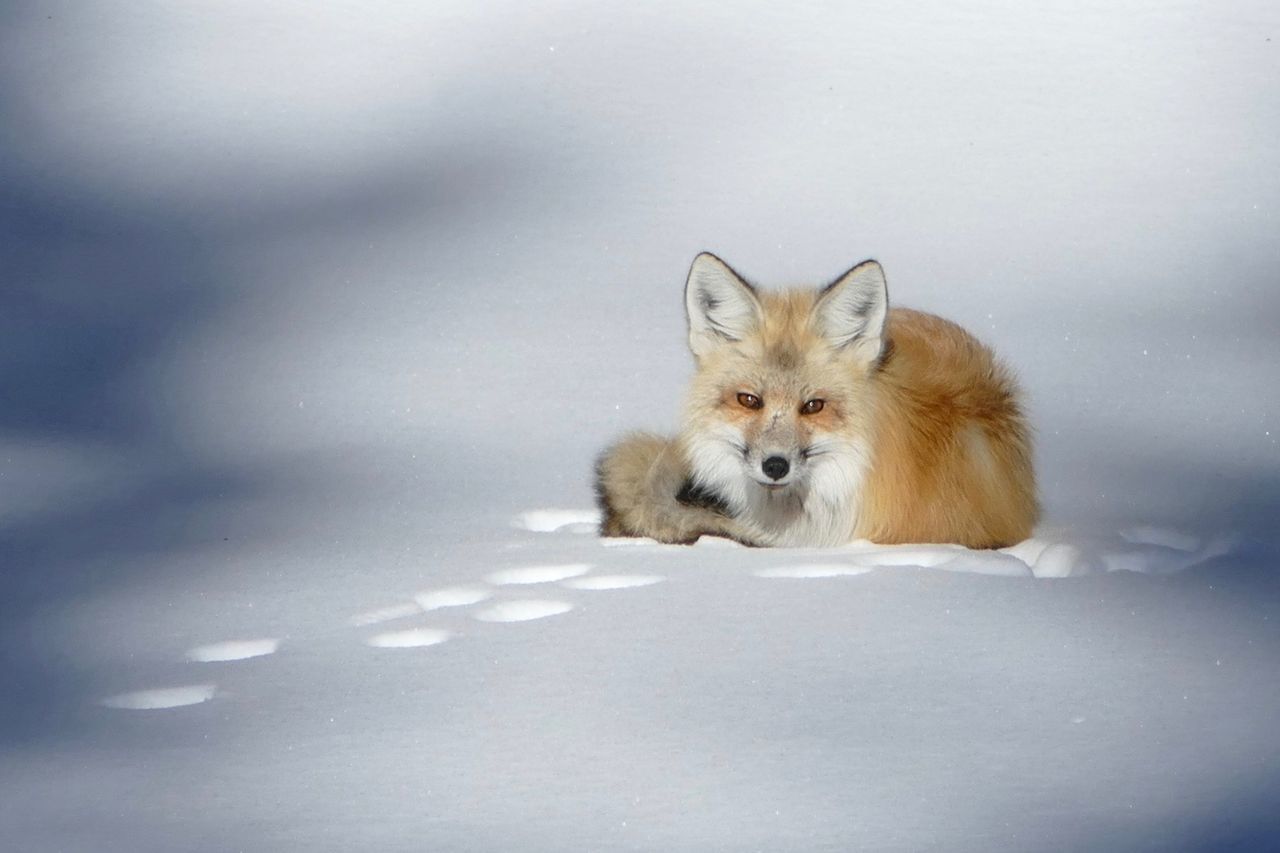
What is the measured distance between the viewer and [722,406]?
4.06m

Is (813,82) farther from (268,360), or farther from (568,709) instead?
(568,709)

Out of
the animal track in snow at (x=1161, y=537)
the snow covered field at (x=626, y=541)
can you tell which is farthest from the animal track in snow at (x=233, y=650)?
the animal track in snow at (x=1161, y=537)

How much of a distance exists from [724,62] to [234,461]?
163 inches

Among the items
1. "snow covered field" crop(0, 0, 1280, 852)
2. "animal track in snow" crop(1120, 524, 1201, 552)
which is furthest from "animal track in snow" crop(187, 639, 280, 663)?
"animal track in snow" crop(1120, 524, 1201, 552)

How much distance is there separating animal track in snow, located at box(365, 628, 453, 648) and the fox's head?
900mm

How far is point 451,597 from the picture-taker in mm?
3863

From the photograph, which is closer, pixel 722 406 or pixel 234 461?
pixel 722 406

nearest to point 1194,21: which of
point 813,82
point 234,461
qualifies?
point 813,82

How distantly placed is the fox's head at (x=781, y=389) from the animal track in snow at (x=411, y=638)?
90 centimetres

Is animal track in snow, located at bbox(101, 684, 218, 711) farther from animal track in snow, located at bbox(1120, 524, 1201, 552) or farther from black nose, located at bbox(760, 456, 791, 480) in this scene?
animal track in snow, located at bbox(1120, 524, 1201, 552)

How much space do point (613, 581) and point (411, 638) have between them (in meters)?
0.54

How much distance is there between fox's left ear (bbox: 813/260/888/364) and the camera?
3977 mm

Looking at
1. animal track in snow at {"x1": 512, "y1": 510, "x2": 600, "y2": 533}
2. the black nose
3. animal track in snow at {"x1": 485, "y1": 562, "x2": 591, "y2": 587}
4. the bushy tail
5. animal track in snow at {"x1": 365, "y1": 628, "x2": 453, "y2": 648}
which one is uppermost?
the black nose

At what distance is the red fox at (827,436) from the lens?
402 cm
